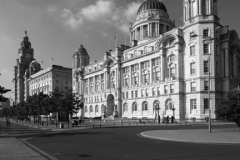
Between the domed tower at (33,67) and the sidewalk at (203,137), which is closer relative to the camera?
the sidewalk at (203,137)

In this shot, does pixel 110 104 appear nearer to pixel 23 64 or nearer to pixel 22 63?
pixel 23 64

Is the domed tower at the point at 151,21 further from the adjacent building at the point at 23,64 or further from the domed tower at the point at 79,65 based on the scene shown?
the adjacent building at the point at 23,64

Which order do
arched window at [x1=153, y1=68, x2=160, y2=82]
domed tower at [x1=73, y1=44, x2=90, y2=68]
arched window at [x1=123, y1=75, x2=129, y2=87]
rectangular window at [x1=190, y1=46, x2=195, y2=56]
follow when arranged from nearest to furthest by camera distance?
rectangular window at [x1=190, y1=46, x2=195, y2=56], arched window at [x1=153, y1=68, x2=160, y2=82], arched window at [x1=123, y1=75, x2=129, y2=87], domed tower at [x1=73, y1=44, x2=90, y2=68]

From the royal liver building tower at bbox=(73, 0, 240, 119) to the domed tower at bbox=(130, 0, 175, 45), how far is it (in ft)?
1.29

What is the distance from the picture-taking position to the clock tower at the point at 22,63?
16612 cm

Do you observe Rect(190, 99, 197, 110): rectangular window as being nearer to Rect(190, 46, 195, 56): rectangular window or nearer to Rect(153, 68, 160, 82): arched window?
Rect(190, 46, 195, 56): rectangular window

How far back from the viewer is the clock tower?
166m

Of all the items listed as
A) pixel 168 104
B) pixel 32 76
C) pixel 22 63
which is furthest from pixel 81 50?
pixel 22 63

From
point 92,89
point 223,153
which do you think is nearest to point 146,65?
point 92,89

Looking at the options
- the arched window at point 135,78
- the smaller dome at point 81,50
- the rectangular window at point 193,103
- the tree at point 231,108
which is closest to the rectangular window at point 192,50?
the rectangular window at point 193,103

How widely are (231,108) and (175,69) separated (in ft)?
131

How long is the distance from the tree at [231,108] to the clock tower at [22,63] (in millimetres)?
160277

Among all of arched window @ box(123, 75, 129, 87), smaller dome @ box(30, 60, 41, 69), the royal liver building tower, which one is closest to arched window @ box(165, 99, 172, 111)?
the royal liver building tower

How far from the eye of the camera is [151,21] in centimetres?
9100
